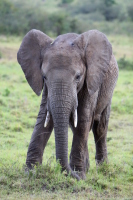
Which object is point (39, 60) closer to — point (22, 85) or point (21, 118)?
point (21, 118)

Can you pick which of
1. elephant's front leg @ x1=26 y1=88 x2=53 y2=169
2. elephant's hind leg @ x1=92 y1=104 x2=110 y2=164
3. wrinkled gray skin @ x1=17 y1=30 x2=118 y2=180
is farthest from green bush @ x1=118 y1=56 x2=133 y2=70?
elephant's front leg @ x1=26 y1=88 x2=53 y2=169

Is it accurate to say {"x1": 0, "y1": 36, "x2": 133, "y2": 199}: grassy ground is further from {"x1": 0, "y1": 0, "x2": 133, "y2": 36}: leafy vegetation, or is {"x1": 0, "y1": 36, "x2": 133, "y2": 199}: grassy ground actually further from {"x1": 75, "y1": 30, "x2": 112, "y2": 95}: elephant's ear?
{"x1": 0, "y1": 0, "x2": 133, "y2": 36}: leafy vegetation

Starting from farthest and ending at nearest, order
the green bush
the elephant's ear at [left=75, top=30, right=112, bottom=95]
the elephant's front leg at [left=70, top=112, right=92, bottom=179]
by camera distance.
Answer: the green bush < the elephant's front leg at [left=70, top=112, right=92, bottom=179] < the elephant's ear at [left=75, top=30, right=112, bottom=95]

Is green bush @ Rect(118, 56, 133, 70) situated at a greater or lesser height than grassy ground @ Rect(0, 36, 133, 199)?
greater

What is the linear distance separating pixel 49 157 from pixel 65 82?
74.7 inches

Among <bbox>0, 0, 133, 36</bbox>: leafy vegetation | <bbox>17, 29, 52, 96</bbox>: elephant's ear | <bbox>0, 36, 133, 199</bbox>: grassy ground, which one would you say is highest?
<bbox>0, 0, 133, 36</bbox>: leafy vegetation

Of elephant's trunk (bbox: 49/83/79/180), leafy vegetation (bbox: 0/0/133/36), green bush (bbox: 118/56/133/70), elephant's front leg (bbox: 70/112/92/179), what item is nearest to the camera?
elephant's trunk (bbox: 49/83/79/180)

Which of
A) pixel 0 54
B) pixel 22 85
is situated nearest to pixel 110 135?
pixel 22 85

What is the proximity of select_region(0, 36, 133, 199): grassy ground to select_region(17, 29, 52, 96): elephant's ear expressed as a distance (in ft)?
2.58

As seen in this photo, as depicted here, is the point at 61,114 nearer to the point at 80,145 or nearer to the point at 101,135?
the point at 80,145

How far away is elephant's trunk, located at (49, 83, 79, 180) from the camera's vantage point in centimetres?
437

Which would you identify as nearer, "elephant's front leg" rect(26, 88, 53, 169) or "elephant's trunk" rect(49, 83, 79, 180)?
"elephant's trunk" rect(49, 83, 79, 180)

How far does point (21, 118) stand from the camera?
8383mm

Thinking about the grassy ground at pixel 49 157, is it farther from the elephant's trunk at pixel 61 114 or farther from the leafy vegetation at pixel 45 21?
the leafy vegetation at pixel 45 21
